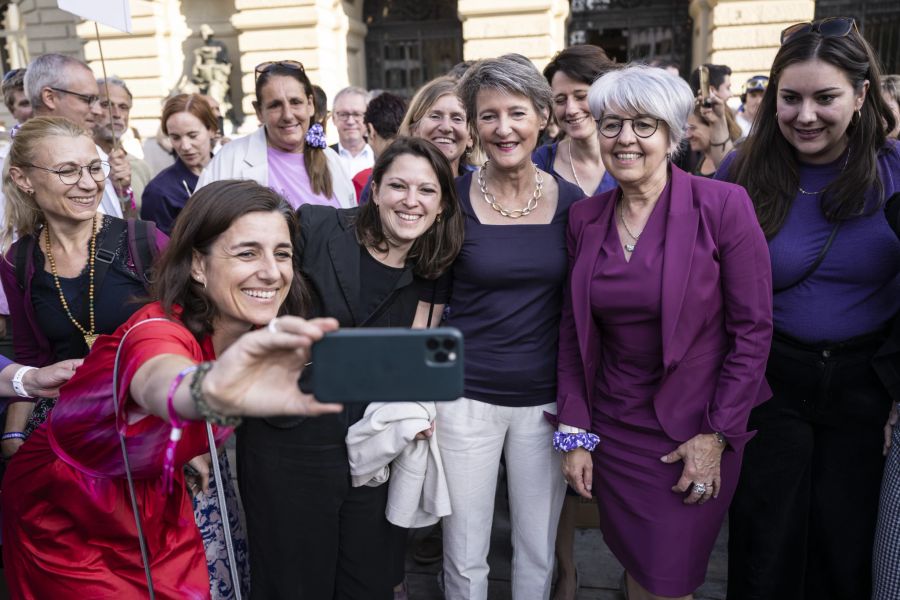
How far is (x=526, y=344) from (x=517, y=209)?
1.56 feet

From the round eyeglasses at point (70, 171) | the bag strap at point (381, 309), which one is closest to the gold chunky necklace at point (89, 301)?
the round eyeglasses at point (70, 171)

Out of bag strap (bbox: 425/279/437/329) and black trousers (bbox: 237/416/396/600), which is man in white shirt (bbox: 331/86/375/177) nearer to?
bag strap (bbox: 425/279/437/329)

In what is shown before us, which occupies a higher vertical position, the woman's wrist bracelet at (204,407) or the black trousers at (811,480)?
the woman's wrist bracelet at (204,407)

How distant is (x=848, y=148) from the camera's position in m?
2.24

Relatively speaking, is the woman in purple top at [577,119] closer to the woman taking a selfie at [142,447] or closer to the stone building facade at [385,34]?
the woman taking a selfie at [142,447]

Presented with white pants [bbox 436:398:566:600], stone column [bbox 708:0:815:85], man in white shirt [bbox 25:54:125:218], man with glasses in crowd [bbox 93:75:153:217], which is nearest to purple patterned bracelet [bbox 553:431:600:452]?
white pants [bbox 436:398:566:600]

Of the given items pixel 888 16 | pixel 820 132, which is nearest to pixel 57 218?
pixel 820 132

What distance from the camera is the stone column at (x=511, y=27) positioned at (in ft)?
36.1

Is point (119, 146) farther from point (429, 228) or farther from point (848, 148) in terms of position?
point (848, 148)

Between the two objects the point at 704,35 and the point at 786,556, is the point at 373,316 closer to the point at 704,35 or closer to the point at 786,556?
the point at 786,556

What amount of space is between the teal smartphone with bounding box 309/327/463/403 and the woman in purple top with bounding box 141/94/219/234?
333 centimetres

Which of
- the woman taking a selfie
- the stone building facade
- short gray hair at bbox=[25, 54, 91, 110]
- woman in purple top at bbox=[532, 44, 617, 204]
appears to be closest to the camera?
the woman taking a selfie

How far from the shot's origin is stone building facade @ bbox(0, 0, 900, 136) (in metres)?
10.7

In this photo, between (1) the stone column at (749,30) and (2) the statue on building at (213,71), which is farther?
(2) the statue on building at (213,71)
